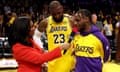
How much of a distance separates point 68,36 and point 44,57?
2.29 m

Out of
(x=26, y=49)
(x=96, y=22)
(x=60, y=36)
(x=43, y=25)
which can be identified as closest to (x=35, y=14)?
(x=96, y=22)

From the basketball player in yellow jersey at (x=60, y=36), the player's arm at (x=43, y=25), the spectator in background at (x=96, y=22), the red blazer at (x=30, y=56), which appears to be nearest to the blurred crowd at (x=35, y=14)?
the spectator in background at (x=96, y=22)

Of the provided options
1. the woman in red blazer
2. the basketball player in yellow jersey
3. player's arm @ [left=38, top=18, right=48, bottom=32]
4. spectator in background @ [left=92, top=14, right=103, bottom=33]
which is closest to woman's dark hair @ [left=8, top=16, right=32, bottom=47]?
the woman in red blazer

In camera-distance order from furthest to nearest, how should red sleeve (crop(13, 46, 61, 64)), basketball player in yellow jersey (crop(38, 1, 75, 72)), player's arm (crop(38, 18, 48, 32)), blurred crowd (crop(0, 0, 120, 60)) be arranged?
blurred crowd (crop(0, 0, 120, 60)) → player's arm (crop(38, 18, 48, 32)) → basketball player in yellow jersey (crop(38, 1, 75, 72)) → red sleeve (crop(13, 46, 61, 64))

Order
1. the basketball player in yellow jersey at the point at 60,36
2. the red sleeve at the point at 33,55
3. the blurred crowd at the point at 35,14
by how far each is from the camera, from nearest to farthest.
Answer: the red sleeve at the point at 33,55
the basketball player in yellow jersey at the point at 60,36
the blurred crowd at the point at 35,14

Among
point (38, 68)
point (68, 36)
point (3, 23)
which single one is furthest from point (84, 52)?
point (3, 23)

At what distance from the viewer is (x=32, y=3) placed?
67.6ft

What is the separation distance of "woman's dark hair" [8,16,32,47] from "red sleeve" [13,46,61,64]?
0.25 feet

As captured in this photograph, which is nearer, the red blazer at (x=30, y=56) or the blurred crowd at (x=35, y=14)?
the red blazer at (x=30, y=56)

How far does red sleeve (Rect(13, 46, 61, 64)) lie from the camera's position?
3.92 meters

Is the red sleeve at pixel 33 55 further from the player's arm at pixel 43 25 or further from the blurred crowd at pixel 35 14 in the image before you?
the blurred crowd at pixel 35 14

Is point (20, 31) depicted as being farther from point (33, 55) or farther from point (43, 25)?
point (43, 25)

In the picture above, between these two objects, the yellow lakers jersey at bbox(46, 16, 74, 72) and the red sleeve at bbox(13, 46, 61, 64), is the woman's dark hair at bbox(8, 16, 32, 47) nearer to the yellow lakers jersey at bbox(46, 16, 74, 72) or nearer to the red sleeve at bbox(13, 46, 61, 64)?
the red sleeve at bbox(13, 46, 61, 64)

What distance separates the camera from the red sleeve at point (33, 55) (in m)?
3.92
